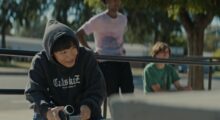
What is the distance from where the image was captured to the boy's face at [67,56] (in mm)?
3026

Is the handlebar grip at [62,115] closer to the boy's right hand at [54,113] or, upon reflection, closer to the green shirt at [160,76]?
the boy's right hand at [54,113]

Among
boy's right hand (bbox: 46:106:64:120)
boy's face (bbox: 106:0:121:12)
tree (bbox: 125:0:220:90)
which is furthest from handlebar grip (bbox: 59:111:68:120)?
tree (bbox: 125:0:220:90)

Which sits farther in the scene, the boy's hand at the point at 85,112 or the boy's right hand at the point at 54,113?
the boy's hand at the point at 85,112

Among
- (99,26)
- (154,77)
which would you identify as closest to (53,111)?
(99,26)

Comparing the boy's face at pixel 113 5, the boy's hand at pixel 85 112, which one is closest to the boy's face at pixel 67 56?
the boy's hand at pixel 85 112

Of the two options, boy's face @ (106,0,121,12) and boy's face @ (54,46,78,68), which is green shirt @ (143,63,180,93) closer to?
boy's face @ (106,0,121,12)

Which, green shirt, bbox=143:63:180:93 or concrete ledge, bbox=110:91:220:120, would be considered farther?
green shirt, bbox=143:63:180:93

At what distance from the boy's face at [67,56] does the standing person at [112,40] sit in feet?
9.51

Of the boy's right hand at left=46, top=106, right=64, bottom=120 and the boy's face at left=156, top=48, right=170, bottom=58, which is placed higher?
the boy's face at left=156, top=48, right=170, bottom=58

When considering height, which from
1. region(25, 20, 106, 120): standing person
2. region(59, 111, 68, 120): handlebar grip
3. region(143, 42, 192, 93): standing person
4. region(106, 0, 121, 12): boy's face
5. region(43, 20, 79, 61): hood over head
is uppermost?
region(106, 0, 121, 12): boy's face

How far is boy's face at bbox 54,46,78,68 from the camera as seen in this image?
9.93 ft

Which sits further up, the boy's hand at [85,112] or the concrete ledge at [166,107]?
the concrete ledge at [166,107]

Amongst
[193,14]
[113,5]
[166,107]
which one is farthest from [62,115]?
[193,14]

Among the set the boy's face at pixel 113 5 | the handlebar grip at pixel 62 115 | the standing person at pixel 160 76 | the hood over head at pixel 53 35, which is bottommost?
the standing person at pixel 160 76
